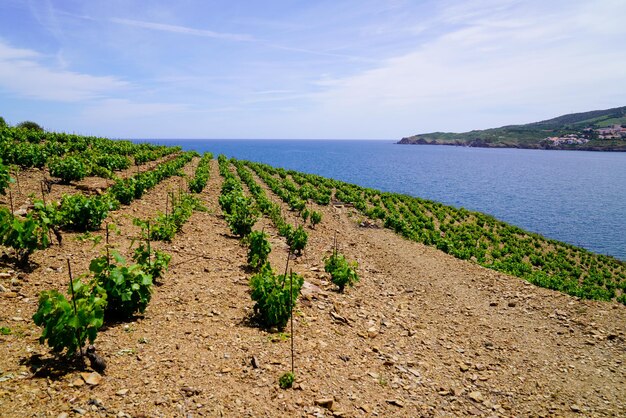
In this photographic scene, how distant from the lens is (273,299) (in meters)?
8.20

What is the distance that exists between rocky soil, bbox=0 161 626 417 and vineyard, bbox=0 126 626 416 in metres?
0.04

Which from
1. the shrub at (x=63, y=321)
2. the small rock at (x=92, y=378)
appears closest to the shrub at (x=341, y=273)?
the small rock at (x=92, y=378)

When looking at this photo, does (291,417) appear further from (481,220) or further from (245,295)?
(481,220)

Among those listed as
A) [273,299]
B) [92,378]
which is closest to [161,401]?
[92,378]

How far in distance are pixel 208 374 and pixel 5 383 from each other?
112 inches

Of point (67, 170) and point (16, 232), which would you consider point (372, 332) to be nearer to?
point (16, 232)

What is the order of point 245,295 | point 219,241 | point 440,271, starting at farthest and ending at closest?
1. point 440,271
2. point 219,241
3. point 245,295

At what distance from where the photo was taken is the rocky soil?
5578mm

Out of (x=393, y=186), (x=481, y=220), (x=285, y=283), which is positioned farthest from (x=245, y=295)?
(x=393, y=186)

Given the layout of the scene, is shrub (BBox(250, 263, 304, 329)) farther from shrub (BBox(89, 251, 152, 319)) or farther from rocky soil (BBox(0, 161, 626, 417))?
shrub (BBox(89, 251, 152, 319))

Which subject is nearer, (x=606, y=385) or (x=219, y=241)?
(x=606, y=385)

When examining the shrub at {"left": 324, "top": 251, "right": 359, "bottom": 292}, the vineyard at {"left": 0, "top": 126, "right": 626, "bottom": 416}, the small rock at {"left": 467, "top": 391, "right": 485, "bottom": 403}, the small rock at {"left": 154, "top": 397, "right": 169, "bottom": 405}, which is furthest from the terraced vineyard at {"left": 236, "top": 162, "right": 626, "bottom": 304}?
the small rock at {"left": 154, "top": 397, "right": 169, "bottom": 405}

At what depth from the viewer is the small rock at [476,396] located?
7684mm

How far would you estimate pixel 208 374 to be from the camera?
6.30 m
